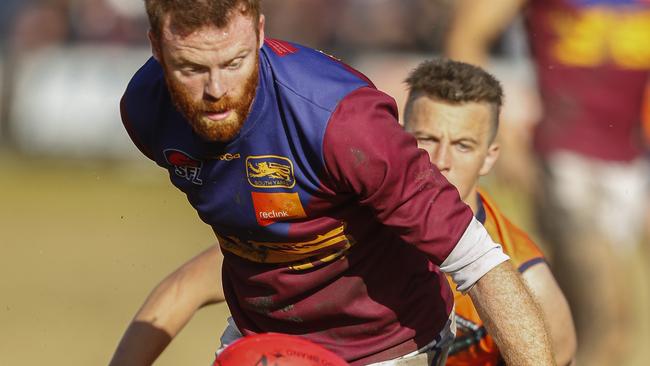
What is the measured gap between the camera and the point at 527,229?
38.9ft

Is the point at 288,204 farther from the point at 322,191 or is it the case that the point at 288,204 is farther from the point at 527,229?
the point at 527,229

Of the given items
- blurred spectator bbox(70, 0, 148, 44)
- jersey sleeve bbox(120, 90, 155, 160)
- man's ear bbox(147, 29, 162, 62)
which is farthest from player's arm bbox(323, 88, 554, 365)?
blurred spectator bbox(70, 0, 148, 44)

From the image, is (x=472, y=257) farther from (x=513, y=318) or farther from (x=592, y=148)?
(x=592, y=148)

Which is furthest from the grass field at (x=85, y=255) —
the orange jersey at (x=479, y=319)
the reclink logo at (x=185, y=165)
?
the reclink logo at (x=185, y=165)

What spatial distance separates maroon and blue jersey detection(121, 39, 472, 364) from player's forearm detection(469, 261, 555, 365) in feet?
0.65

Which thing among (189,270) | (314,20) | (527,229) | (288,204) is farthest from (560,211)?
(314,20)

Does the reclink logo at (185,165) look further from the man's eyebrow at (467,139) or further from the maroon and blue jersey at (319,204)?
the man's eyebrow at (467,139)

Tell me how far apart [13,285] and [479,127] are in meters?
6.04

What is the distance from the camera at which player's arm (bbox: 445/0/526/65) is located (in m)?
6.81

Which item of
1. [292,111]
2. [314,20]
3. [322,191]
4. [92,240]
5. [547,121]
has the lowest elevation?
[92,240]

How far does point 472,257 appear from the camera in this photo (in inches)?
159

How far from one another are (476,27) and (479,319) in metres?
2.11

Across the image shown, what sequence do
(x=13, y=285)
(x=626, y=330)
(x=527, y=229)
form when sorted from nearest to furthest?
(x=626, y=330)
(x=13, y=285)
(x=527, y=229)

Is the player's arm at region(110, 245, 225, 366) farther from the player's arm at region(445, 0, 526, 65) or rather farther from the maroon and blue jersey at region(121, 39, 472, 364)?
the player's arm at region(445, 0, 526, 65)
